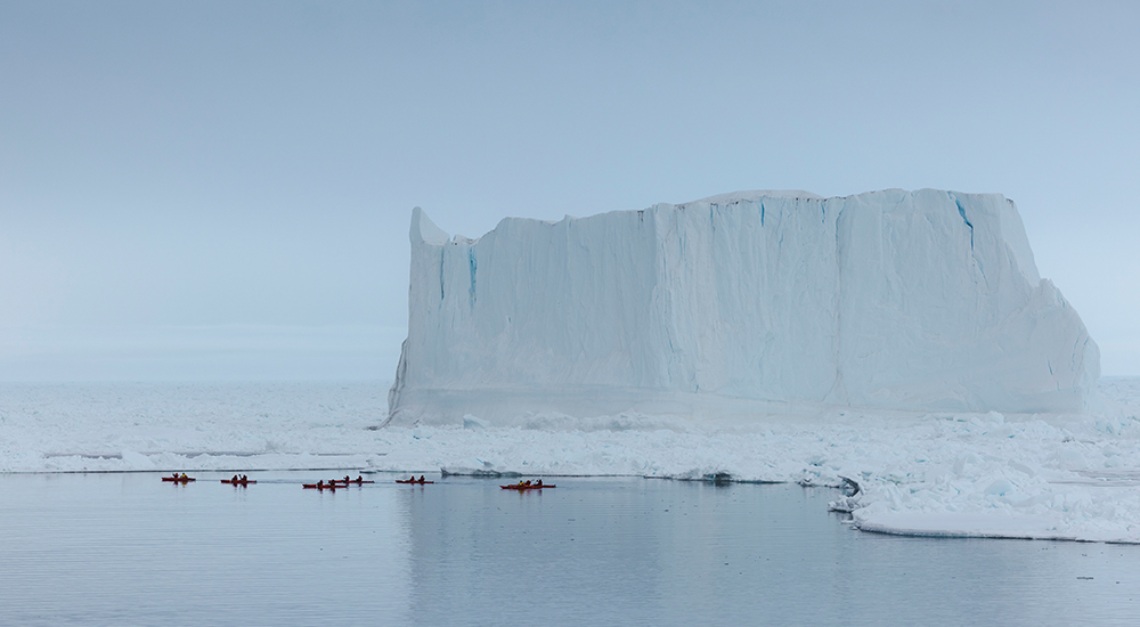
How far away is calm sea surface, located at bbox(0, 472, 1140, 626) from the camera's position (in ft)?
31.9

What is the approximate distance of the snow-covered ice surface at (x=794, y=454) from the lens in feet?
46.6

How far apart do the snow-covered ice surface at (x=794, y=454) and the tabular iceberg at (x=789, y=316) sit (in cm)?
78

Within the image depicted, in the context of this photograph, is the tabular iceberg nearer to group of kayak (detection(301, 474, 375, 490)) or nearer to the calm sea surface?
group of kayak (detection(301, 474, 375, 490))

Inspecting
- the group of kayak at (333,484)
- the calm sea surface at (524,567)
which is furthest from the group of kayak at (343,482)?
the calm sea surface at (524,567)

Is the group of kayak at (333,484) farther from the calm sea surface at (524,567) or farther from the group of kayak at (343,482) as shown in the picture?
the calm sea surface at (524,567)

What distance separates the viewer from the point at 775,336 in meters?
28.0

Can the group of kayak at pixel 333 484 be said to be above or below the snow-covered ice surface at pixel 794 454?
below

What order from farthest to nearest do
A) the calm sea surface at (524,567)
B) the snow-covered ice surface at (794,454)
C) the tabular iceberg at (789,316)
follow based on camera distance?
the tabular iceberg at (789,316)
the snow-covered ice surface at (794,454)
the calm sea surface at (524,567)

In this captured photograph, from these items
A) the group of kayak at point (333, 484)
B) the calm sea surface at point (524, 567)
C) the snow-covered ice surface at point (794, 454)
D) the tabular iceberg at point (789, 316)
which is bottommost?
the calm sea surface at point (524, 567)

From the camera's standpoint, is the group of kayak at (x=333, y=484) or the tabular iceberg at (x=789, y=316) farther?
the tabular iceberg at (x=789, y=316)

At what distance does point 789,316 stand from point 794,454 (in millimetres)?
6514

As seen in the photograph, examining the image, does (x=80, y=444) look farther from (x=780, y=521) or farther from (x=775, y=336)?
(x=780, y=521)

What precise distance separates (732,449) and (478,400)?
8025mm

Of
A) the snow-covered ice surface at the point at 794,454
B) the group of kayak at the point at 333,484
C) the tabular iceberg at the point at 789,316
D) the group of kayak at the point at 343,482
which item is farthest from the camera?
the tabular iceberg at the point at 789,316
